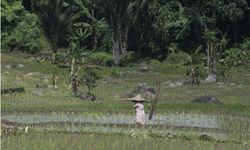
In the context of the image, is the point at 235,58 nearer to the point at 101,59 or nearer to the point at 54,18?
the point at 101,59

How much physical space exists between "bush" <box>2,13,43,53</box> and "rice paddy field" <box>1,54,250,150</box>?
42.8 ft

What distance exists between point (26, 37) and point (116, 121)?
2355 cm

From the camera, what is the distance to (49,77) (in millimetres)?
25188

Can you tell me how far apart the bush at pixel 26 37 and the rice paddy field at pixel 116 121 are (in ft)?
42.8

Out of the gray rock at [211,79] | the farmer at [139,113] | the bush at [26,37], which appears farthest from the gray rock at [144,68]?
the farmer at [139,113]

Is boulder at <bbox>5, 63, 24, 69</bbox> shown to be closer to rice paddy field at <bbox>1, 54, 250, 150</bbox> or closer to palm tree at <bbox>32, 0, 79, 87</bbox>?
palm tree at <bbox>32, 0, 79, 87</bbox>

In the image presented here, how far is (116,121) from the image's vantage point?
13.1 m

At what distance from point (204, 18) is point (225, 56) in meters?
2.24

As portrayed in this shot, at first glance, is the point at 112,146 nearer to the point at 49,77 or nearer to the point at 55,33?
the point at 49,77

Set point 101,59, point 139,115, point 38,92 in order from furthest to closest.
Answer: point 101,59, point 38,92, point 139,115

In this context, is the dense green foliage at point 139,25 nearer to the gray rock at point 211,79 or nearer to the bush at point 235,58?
the bush at point 235,58

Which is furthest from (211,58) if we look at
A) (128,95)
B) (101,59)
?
(128,95)

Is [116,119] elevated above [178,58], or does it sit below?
below

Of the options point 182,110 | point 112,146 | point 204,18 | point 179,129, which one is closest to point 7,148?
point 112,146
